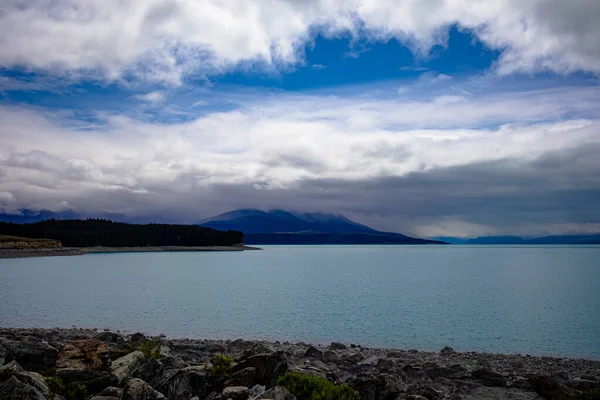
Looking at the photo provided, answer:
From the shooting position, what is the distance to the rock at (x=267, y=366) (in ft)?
47.5

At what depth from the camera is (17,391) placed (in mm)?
11312

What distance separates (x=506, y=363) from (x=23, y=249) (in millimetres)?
193171

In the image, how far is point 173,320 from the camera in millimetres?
40406

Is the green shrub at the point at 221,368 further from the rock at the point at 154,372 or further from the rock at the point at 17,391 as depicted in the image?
the rock at the point at 17,391

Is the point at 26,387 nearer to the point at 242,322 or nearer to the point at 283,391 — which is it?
the point at 283,391

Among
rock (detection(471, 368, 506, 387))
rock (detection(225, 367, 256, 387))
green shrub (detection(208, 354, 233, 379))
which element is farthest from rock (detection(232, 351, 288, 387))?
rock (detection(471, 368, 506, 387))

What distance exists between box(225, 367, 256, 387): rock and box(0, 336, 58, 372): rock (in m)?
6.20

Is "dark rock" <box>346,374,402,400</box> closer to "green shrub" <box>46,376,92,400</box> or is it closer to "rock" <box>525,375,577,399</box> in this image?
"rock" <box>525,375,577,399</box>

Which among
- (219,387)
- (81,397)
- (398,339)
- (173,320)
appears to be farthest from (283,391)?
(173,320)

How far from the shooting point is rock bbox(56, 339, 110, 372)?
1484 cm

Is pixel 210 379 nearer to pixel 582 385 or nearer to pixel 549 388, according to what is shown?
pixel 549 388

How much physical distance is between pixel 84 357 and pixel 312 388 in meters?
7.14

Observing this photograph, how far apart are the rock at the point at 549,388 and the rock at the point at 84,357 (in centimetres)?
1343

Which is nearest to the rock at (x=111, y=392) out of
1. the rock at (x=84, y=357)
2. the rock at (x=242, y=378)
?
the rock at (x=84, y=357)
